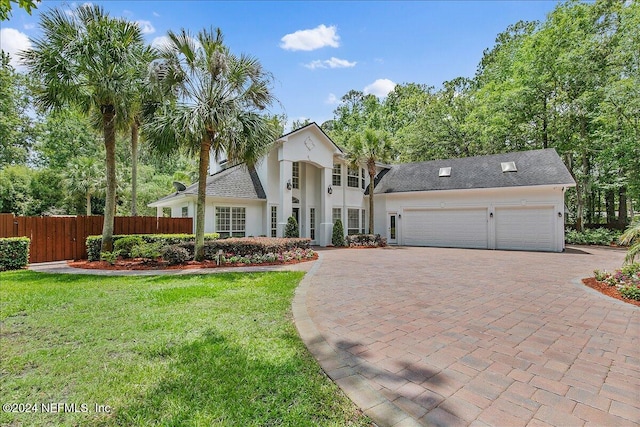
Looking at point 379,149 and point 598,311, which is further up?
point 379,149

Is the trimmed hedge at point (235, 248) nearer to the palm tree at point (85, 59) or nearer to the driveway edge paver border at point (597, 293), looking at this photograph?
the palm tree at point (85, 59)

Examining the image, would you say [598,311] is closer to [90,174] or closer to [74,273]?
[74,273]

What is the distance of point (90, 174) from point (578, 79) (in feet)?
122

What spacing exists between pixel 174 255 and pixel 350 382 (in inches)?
364

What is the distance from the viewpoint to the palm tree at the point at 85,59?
30.6 ft

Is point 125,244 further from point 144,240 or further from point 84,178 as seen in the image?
point 84,178

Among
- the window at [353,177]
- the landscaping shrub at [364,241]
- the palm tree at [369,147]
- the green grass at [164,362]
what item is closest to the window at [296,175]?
the palm tree at [369,147]

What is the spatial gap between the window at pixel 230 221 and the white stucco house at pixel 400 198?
2.1 inches

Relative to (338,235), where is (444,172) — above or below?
above

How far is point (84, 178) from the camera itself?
24250mm

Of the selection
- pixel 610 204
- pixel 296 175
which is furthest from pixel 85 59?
pixel 610 204

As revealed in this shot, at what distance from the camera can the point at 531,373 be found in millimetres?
3189

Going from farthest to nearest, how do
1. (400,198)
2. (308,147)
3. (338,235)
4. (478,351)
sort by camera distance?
(400,198) < (338,235) < (308,147) < (478,351)

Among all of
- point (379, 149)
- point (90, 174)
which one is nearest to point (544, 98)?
point (379, 149)
